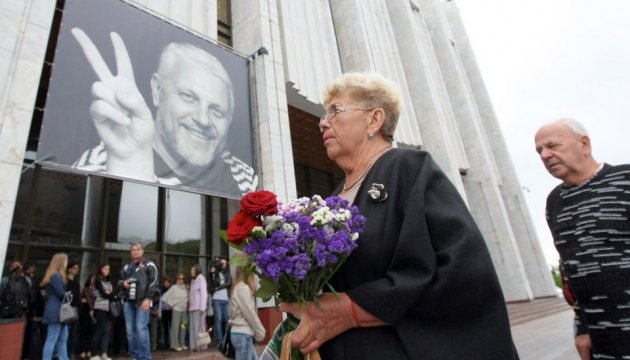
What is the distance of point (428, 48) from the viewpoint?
19.0 m

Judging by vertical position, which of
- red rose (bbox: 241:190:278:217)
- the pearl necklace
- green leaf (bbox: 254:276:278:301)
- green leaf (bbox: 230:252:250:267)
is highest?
Answer: the pearl necklace

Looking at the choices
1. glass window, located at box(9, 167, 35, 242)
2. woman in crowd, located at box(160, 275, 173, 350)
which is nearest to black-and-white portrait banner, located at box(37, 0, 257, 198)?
woman in crowd, located at box(160, 275, 173, 350)

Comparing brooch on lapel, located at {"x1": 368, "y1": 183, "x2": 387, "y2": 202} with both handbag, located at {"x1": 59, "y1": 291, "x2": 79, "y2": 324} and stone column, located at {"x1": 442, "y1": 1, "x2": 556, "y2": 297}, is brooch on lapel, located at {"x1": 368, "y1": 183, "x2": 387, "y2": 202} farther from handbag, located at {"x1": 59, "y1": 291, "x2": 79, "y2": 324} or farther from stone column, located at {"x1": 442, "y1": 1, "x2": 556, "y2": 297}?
stone column, located at {"x1": 442, "y1": 1, "x2": 556, "y2": 297}

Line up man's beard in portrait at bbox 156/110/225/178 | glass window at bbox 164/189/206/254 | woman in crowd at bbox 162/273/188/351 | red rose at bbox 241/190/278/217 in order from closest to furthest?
1. red rose at bbox 241/190/278/217
2. man's beard in portrait at bbox 156/110/225/178
3. woman in crowd at bbox 162/273/188/351
4. glass window at bbox 164/189/206/254

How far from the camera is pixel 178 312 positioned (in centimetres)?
793

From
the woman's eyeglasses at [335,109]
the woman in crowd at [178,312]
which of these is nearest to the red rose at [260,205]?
the woman's eyeglasses at [335,109]

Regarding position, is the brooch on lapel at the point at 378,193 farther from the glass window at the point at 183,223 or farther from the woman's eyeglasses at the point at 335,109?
the glass window at the point at 183,223

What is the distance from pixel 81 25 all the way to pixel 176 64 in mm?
1668

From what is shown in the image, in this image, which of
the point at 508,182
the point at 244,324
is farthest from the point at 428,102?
the point at 244,324

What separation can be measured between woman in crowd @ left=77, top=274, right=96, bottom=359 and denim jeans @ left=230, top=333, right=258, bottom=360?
13.4 feet

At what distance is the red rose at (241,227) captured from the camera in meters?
1.15

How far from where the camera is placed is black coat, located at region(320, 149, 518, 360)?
107 centimetres

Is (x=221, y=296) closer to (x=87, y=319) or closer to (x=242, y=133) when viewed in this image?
(x=87, y=319)

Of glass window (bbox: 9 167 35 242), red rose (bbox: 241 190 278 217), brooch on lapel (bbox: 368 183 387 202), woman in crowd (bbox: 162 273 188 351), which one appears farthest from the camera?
glass window (bbox: 9 167 35 242)
